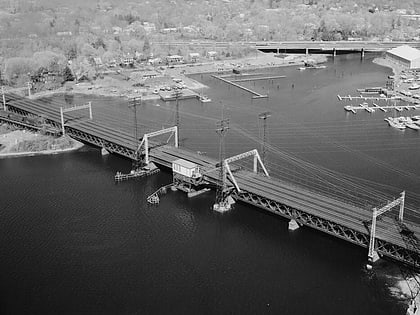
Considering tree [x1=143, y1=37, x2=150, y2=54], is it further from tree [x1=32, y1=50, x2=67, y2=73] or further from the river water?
the river water

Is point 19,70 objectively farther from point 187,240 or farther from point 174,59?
point 187,240

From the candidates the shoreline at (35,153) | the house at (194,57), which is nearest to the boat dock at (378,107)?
the shoreline at (35,153)

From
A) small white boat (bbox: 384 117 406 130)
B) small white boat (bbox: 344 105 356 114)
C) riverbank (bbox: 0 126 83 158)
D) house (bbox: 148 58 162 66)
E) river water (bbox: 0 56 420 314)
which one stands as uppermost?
house (bbox: 148 58 162 66)

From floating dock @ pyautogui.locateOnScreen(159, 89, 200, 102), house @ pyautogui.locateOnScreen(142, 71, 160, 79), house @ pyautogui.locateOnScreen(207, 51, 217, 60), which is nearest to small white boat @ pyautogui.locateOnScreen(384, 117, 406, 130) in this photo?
floating dock @ pyautogui.locateOnScreen(159, 89, 200, 102)

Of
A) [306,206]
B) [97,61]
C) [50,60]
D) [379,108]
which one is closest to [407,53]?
[379,108]

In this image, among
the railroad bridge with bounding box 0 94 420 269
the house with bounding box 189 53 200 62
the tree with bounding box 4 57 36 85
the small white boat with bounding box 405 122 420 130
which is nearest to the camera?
the railroad bridge with bounding box 0 94 420 269

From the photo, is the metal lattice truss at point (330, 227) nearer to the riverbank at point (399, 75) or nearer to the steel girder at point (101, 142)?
the steel girder at point (101, 142)

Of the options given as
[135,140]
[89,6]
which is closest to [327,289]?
[135,140]
